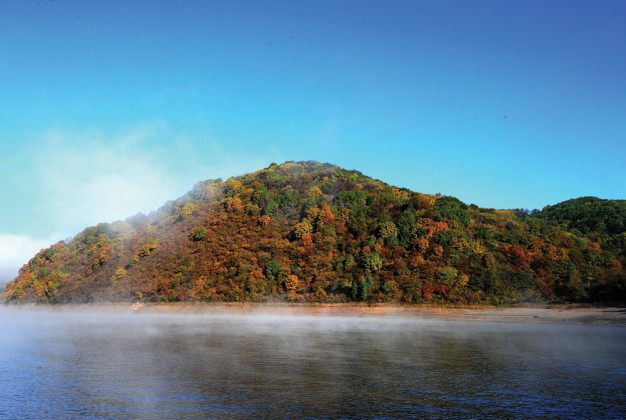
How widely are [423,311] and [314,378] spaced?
199 ft

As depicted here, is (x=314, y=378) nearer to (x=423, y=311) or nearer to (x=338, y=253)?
(x=423, y=311)

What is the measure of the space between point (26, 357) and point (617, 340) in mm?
56050

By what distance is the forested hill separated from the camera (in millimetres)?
88438

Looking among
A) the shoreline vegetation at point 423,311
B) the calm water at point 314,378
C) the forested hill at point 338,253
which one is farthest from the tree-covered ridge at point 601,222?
the calm water at point 314,378

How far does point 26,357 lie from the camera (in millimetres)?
35062

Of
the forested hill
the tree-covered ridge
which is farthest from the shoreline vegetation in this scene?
the tree-covered ridge

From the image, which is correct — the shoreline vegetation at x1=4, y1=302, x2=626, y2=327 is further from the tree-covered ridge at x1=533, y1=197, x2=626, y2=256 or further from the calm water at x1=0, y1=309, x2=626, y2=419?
the tree-covered ridge at x1=533, y1=197, x2=626, y2=256

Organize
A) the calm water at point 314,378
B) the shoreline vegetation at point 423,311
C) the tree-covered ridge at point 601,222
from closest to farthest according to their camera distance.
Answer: the calm water at point 314,378 → the shoreline vegetation at point 423,311 → the tree-covered ridge at point 601,222

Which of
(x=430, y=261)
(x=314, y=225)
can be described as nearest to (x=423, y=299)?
(x=430, y=261)

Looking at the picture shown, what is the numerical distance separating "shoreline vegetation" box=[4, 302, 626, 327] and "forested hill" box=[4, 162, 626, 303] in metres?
2.51

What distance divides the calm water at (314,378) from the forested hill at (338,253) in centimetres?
4243

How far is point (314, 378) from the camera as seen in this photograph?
26.6m

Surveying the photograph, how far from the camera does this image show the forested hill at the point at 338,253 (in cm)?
8844

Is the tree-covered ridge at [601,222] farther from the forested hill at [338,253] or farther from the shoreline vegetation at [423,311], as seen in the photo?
the shoreline vegetation at [423,311]
